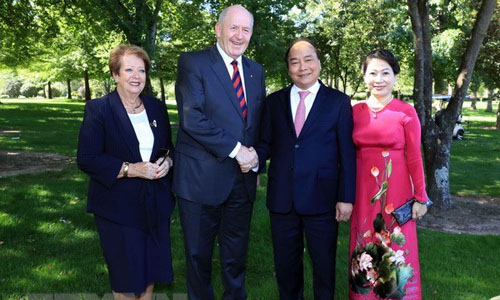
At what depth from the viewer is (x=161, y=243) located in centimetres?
359

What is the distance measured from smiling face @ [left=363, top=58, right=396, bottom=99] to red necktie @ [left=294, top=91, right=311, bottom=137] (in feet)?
1.66

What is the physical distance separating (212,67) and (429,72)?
17.6 feet

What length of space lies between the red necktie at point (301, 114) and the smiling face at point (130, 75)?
1228mm

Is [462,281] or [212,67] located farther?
[462,281]

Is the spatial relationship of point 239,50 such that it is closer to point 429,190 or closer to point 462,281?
point 462,281

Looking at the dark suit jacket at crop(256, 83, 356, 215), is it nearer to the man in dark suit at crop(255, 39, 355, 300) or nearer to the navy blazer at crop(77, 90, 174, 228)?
the man in dark suit at crop(255, 39, 355, 300)

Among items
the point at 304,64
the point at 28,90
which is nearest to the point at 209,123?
the point at 304,64

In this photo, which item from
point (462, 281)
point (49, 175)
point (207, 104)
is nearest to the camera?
point (207, 104)

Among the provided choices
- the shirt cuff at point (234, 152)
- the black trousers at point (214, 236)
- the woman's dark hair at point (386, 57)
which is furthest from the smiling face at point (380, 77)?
the black trousers at point (214, 236)

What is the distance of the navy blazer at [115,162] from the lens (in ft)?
10.8

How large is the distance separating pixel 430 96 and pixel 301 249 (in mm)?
4911

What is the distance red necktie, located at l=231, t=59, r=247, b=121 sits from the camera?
3.53m

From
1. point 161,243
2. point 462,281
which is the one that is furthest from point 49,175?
point 462,281

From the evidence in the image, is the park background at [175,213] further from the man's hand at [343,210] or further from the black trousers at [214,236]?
the man's hand at [343,210]
